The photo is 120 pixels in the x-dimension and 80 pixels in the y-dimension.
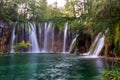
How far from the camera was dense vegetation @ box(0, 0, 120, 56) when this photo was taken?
28.5m

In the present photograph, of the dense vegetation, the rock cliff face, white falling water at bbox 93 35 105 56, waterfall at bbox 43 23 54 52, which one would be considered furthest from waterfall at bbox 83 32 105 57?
the rock cliff face

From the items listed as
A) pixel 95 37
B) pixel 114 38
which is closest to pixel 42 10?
pixel 95 37

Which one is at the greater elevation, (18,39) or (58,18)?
(58,18)

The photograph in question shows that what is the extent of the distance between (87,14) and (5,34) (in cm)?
1512

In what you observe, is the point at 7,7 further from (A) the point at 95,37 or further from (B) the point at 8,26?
(A) the point at 95,37

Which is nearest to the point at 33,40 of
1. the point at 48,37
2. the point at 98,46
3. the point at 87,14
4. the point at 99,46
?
the point at 48,37

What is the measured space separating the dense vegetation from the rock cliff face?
1.10 metres

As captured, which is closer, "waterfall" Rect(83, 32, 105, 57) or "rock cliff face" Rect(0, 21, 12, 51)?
"waterfall" Rect(83, 32, 105, 57)

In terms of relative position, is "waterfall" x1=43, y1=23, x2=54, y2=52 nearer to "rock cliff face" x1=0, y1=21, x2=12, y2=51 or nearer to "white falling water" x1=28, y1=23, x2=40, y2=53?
"white falling water" x1=28, y1=23, x2=40, y2=53

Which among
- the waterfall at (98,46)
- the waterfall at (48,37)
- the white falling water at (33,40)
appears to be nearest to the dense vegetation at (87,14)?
the waterfall at (98,46)

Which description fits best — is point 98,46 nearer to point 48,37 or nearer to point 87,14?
point 87,14

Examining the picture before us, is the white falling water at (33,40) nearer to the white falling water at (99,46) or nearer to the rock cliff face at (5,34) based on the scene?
the rock cliff face at (5,34)

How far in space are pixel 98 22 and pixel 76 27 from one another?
11.0 m

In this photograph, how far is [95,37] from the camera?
38.8 meters
